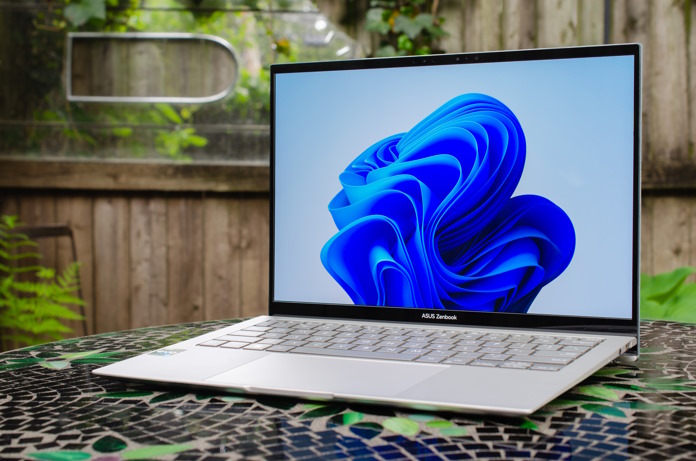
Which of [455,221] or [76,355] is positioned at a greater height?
[455,221]

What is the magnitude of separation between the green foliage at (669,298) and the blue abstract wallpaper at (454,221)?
938mm

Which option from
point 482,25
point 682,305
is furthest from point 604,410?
point 482,25

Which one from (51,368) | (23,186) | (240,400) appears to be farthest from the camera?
(23,186)

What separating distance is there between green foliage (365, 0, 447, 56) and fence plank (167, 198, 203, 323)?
36.0 inches

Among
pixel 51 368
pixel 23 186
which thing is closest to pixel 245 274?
pixel 23 186

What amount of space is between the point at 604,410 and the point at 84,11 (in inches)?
103

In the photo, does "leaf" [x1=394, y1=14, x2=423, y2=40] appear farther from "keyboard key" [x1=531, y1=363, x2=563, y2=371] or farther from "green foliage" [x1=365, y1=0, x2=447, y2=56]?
"keyboard key" [x1=531, y1=363, x2=563, y2=371]

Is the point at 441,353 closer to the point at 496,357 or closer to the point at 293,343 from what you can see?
the point at 496,357

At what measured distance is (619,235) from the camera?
2.71 feet

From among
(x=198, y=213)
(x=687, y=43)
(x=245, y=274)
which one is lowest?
(x=245, y=274)

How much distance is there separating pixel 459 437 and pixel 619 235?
0.40 metres

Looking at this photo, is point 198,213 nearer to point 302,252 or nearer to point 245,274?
point 245,274

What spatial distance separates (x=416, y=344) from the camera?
766mm

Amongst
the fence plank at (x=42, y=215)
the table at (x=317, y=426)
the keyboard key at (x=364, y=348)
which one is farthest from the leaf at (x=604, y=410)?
the fence plank at (x=42, y=215)
